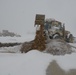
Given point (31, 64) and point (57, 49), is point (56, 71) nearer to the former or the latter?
point (31, 64)

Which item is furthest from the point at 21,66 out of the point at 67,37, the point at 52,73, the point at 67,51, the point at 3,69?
the point at 67,37

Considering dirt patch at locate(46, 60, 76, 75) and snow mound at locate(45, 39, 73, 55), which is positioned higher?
snow mound at locate(45, 39, 73, 55)

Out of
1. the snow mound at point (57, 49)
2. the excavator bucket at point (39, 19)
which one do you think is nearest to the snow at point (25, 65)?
the snow mound at point (57, 49)

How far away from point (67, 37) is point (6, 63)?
49.5 feet

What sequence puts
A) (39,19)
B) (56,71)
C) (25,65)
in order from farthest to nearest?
(39,19)
(25,65)
(56,71)

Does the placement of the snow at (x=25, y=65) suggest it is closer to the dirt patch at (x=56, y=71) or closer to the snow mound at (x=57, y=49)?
the dirt patch at (x=56, y=71)

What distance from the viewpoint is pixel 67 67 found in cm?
1087

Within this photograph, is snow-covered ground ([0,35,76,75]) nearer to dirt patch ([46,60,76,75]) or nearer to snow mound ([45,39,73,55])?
dirt patch ([46,60,76,75])

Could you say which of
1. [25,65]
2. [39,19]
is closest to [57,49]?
[39,19]

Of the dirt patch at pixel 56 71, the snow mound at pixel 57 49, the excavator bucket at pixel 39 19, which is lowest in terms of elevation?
the dirt patch at pixel 56 71

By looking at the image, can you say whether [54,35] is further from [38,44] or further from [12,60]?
[12,60]

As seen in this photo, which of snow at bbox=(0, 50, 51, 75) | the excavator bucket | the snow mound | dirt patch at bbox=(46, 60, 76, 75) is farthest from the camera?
the excavator bucket

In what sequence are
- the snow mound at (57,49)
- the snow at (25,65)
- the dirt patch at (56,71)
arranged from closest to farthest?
the snow at (25,65) → the dirt patch at (56,71) → the snow mound at (57,49)

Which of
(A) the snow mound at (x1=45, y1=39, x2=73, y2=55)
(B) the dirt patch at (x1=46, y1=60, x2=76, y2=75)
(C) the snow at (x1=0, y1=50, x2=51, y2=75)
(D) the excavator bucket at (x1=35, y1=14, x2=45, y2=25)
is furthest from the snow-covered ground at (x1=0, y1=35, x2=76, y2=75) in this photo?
(D) the excavator bucket at (x1=35, y1=14, x2=45, y2=25)
